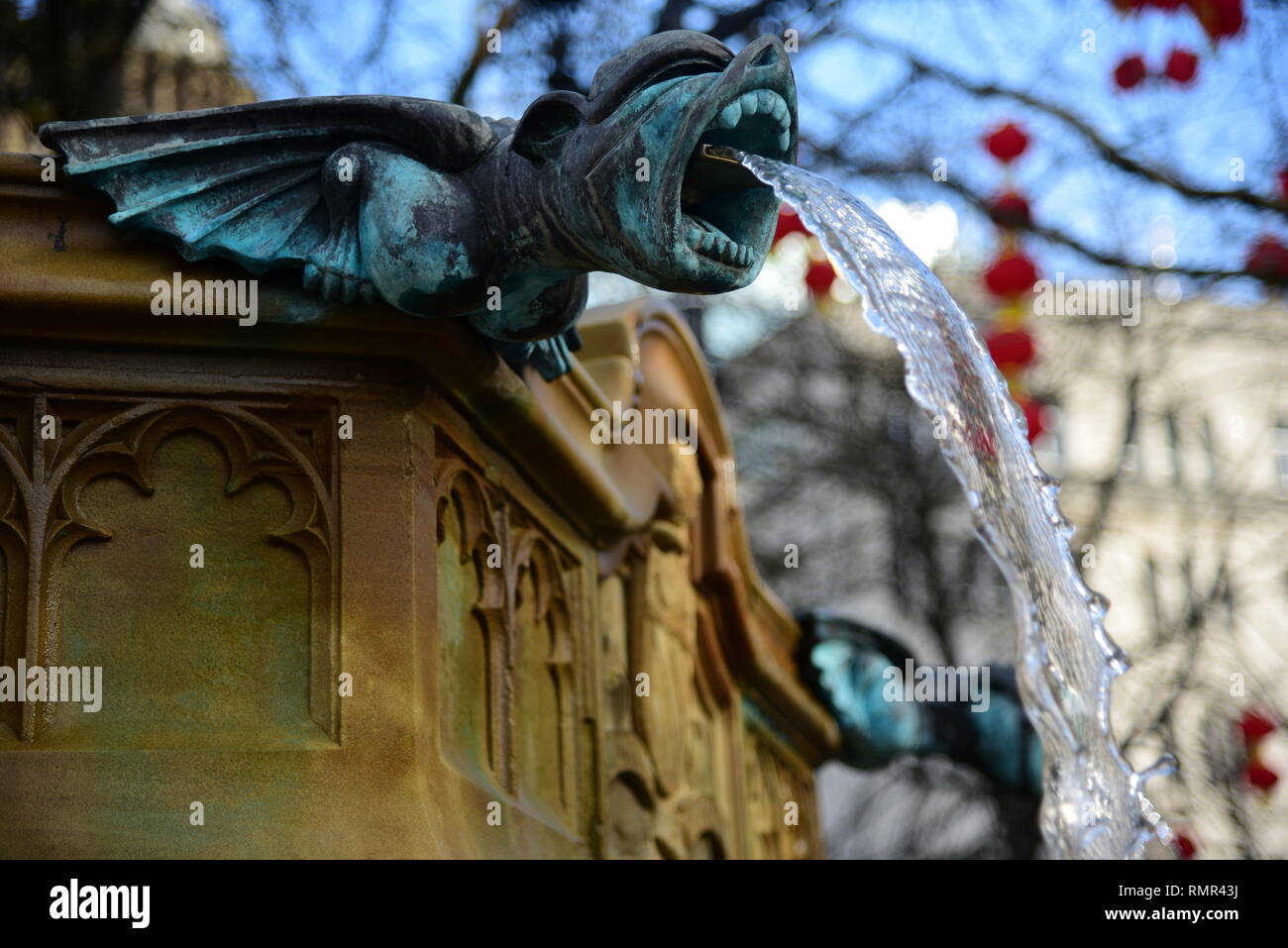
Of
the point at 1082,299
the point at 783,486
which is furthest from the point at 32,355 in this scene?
the point at 783,486

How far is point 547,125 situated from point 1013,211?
524 cm

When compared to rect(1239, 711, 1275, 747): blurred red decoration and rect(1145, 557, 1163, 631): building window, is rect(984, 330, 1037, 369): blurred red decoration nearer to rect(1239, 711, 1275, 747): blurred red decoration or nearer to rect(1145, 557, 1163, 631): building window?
rect(1239, 711, 1275, 747): blurred red decoration

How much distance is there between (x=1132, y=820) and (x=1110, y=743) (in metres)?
0.14

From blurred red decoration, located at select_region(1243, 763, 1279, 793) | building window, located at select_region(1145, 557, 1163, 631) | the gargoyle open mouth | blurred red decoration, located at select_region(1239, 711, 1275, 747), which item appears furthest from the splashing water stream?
building window, located at select_region(1145, 557, 1163, 631)

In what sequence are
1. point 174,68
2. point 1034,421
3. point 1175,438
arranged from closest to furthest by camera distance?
point 174,68 < point 1034,421 < point 1175,438

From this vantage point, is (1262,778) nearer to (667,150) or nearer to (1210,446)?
(1210,446)

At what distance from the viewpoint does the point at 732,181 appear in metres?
2.65

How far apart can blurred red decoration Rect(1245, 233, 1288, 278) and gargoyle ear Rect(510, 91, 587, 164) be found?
4.03m

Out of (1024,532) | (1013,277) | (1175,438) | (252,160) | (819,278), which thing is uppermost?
(1175,438)

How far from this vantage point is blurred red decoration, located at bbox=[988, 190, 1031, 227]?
25.0ft

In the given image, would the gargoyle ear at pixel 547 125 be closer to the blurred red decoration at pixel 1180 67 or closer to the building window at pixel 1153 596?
the blurred red decoration at pixel 1180 67

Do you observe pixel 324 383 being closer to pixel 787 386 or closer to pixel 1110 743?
pixel 1110 743

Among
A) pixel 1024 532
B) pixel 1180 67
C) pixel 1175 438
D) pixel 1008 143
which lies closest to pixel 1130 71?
pixel 1180 67

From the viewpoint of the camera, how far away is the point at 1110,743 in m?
3.05
